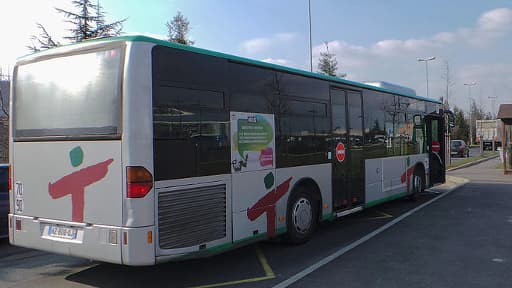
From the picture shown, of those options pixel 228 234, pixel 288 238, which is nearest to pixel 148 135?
pixel 228 234

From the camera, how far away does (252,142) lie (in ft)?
21.6

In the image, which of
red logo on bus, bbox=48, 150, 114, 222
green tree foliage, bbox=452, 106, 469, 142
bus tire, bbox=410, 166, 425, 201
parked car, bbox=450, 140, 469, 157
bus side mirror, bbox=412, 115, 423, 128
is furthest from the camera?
green tree foliage, bbox=452, 106, 469, 142

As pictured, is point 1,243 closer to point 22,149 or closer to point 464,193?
point 22,149

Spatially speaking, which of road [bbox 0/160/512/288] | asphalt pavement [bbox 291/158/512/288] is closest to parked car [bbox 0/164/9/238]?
road [bbox 0/160/512/288]

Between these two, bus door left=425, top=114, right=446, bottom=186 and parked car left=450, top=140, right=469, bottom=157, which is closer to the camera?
bus door left=425, top=114, right=446, bottom=186

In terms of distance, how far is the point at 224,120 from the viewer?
610 centimetres

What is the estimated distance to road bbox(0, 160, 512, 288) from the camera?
593 cm

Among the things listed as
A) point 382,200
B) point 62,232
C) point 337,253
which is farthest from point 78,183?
point 382,200

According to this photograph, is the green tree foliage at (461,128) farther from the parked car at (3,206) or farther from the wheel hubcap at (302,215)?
the parked car at (3,206)

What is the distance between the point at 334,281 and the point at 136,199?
2710 millimetres

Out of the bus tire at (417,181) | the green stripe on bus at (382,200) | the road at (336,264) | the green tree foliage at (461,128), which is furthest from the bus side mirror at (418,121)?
the green tree foliage at (461,128)

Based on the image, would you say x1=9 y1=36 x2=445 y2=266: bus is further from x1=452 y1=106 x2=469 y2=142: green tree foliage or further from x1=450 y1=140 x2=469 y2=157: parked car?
x1=452 y1=106 x2=469 y2=142: green tree foliage

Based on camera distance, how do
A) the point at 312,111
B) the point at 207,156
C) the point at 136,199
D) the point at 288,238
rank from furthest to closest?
1. the point at 312,111
2. the point at 288,238
3. the point at 207,156
4. the point at 136,199

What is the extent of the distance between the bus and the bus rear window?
0.01 m
